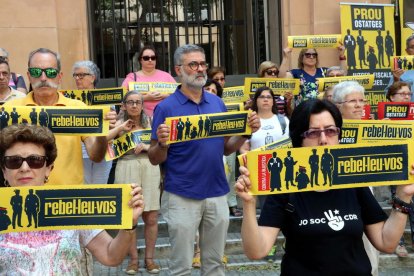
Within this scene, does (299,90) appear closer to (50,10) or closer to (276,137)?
(276,137)

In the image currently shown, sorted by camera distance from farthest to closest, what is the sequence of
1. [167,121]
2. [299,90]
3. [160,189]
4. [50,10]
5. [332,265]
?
[50,10] < [299,90] < [160,189] < [167,121] < [332,265]

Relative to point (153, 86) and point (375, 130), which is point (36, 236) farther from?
point (153, 86)

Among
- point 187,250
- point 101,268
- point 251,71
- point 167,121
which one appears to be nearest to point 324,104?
point 167,121

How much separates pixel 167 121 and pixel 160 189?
2660mm

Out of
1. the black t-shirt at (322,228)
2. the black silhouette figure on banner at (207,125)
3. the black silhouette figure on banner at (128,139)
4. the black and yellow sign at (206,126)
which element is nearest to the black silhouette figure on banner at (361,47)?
the black silhouette figure on banner at (128,139)

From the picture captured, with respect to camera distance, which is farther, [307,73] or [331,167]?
[307,73]

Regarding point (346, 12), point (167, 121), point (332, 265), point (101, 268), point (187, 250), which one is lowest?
point (101, 268)

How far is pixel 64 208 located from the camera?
332 centimetres

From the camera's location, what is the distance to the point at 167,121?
5.22 meters

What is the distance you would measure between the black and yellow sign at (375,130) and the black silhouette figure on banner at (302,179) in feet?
7.22

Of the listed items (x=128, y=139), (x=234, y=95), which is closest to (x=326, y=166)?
(x=128, y=139)

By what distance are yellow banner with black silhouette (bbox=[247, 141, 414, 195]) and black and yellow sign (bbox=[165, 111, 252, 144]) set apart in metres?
1.82

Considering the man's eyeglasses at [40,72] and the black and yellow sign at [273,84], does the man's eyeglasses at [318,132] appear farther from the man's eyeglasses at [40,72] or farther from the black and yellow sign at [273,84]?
the black and yellow sign at [273,84]

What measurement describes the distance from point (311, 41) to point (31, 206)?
22.7 feet
